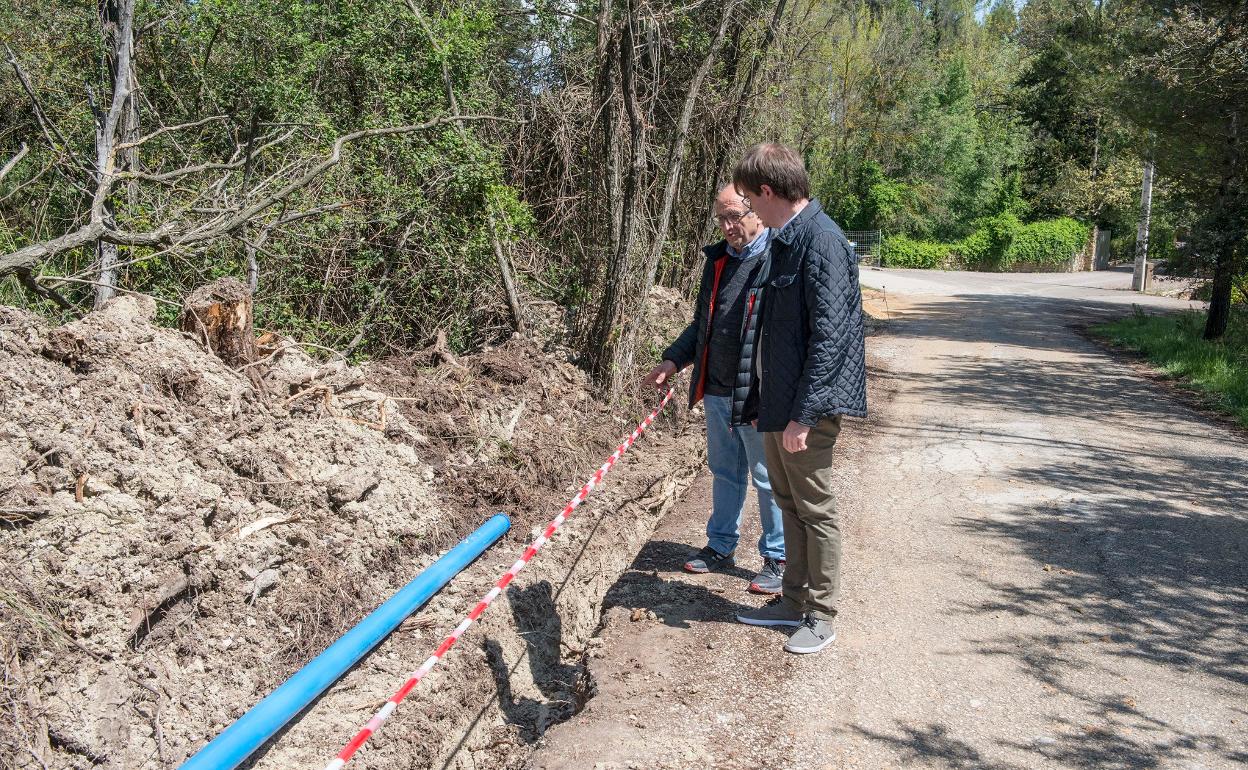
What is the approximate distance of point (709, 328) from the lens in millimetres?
5070

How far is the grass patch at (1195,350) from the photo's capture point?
10727 mm

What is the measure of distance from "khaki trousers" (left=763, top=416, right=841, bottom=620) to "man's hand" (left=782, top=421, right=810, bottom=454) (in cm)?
9

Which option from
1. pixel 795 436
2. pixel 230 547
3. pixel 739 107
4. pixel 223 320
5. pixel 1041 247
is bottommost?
pixel 230 547

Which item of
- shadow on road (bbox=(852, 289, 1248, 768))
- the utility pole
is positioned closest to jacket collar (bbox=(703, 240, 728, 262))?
shadow on road (bbox=(852, 289, 1248, 768))

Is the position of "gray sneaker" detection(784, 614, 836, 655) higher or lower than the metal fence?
lower

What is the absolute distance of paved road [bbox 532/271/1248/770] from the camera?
368 cm

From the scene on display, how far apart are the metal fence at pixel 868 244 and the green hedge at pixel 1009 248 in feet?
1.84

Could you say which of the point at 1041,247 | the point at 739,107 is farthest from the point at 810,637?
the point at 1041,247

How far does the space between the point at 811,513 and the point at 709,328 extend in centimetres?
128

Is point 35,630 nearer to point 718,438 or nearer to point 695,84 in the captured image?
point 718,438

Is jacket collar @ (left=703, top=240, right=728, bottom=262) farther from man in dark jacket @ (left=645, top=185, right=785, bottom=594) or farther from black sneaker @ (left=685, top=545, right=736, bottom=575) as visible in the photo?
black sneaker @ (left=685, top=545, right=736, bottom=575)

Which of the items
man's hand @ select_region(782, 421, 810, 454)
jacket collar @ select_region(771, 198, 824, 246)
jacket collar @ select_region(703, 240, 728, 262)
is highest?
jacket collar @ select_region(771, 198, 824, 246)

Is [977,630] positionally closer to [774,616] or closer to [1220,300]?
[774,616]

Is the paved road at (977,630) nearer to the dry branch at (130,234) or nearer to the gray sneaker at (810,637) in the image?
the gray sneaker at (810,637)
